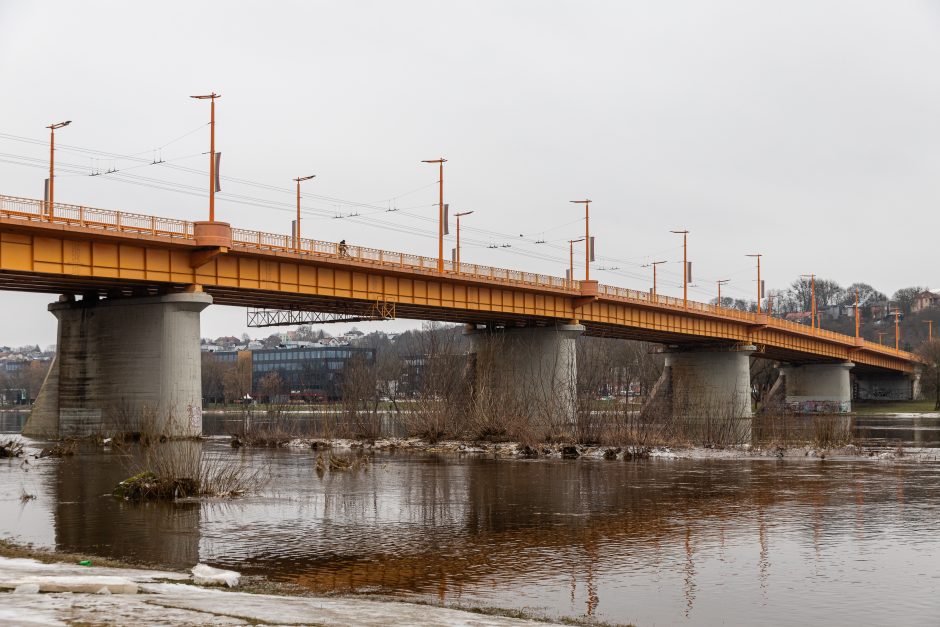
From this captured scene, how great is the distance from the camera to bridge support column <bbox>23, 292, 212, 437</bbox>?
52562 mm

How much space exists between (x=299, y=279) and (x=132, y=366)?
36.0ft

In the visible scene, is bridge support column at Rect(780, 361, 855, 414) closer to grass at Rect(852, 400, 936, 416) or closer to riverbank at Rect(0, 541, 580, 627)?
grass at Rect(852, 400, 936, 416)

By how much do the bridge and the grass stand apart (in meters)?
47.7

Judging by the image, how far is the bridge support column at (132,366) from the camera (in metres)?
52.6

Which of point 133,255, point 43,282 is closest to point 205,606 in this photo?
point 133,255

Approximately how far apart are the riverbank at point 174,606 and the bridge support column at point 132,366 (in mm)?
37137

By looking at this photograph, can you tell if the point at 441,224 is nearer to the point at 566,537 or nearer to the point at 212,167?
the point at 212,167

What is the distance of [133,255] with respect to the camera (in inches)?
1996

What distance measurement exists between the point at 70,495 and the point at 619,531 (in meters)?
15.8

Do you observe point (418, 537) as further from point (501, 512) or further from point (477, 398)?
point (477, 398)

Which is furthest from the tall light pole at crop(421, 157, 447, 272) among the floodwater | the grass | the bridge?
the grass

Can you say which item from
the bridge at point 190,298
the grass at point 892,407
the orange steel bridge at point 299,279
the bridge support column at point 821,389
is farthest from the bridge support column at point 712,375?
the bridge support column at point 821,389

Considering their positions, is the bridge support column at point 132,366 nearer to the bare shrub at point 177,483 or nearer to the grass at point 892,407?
the bare shrub at point 177,483

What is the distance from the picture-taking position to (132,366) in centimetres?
5366
